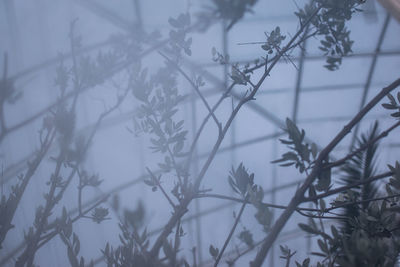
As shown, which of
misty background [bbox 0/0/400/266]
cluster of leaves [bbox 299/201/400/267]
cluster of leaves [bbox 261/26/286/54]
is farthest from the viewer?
misty background [bbox 0/0/400/266]

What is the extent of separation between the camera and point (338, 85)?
488 cm

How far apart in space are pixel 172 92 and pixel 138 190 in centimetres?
133

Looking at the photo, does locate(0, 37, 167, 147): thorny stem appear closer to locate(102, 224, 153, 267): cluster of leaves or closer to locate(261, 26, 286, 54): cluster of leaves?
locate(102, 224, 153, 267): cluster of leaves

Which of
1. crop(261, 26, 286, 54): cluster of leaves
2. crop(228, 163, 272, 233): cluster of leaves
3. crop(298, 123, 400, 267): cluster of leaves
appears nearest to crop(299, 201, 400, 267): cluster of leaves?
crop(298, 123, 400, 267): cluster of leaves

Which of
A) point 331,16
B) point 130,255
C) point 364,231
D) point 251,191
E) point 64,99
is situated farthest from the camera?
point 64,99

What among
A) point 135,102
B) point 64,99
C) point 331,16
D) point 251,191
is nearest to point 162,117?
point 251,191

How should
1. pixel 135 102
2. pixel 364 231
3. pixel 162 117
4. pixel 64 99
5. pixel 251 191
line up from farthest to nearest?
pixel 135 102, pixel 64 99, pixel 162 117, pixel 364 231, pixel 251 191

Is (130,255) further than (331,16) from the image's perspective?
No

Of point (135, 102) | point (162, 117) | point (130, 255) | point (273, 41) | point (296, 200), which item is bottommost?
point (130, 255)

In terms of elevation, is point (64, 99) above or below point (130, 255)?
above

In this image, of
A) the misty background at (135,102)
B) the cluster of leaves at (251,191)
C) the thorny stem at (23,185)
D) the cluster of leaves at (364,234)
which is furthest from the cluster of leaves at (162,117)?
the cluster of leaves at (364,234)

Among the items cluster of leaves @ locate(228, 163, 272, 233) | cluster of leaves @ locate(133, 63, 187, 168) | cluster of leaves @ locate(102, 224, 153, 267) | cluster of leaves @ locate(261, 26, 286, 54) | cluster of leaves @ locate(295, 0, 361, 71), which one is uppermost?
cluster of leaves @ locate(295, 0, 361, 71)

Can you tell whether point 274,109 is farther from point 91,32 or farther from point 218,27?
point 91,32

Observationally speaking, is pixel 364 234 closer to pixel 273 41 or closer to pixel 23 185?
pixel 273 41
